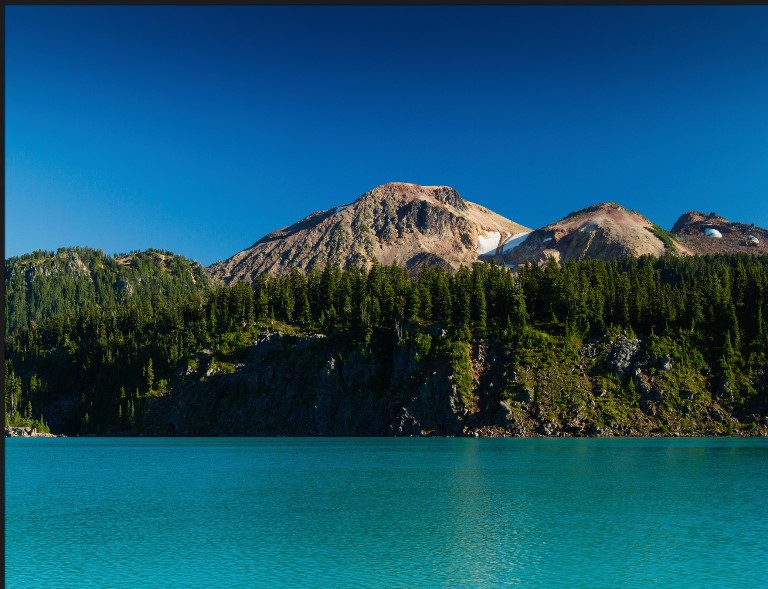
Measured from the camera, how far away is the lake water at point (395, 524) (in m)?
42.2

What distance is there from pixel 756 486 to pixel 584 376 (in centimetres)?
9369

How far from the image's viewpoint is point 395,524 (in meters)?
57.0

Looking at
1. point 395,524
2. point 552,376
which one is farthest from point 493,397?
point 395,524

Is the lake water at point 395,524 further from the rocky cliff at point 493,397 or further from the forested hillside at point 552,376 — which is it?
the forested hillside at point 552,376

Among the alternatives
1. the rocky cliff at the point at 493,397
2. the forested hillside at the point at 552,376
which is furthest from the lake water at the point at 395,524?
the forested hillside at the point at 552,376

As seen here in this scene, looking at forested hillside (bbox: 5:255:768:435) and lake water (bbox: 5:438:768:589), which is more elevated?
forested hillside (bbox: 5:255:768:435)

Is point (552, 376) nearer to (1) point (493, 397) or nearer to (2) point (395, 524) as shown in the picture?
(1) point (493, 397)

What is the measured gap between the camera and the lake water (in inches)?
1662

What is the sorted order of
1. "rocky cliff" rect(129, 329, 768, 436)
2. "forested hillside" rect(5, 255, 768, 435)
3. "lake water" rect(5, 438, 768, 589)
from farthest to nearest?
"forested hillside" rect(5, 255, 768, 435), "rocky cliff" rect(129, 329, 768, 436), "lake water" rect(5, 438, 768, 589)

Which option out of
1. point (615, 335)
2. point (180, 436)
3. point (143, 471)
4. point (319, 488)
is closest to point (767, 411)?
point (615, 335)

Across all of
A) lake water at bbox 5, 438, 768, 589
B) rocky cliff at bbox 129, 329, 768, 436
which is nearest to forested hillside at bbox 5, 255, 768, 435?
rocky cliff at bbox 129, 329, 768, 436

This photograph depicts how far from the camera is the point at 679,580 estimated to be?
4062 cm

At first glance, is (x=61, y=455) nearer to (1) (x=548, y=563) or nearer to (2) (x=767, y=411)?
(1) (x=548, y=563)

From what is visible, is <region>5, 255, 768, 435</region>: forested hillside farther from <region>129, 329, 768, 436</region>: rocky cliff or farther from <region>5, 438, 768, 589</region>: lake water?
<region>5, 438, 768, 589</region>: lake water
